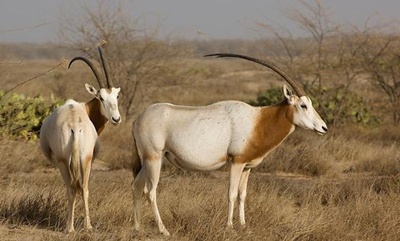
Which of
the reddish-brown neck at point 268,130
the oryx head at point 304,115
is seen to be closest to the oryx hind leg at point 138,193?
the reddish-brown neck at point 268,130

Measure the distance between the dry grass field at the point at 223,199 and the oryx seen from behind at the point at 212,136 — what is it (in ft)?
1.21

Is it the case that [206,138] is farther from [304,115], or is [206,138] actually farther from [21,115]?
[21,115]

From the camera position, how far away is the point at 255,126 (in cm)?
757

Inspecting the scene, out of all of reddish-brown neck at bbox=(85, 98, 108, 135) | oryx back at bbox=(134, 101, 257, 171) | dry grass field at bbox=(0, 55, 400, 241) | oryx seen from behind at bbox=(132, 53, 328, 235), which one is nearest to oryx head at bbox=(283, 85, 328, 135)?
oryx seen from behind at bbox=(132, 53, 328, 235)

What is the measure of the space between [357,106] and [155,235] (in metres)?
14.6

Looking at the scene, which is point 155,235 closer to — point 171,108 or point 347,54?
point 171,108

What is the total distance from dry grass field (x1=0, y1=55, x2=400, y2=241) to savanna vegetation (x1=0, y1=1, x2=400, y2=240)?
0.07 feet

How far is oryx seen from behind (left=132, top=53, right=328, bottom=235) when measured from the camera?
741 cm

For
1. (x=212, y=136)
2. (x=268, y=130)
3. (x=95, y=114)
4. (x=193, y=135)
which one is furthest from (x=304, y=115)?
(x=95, y=114)

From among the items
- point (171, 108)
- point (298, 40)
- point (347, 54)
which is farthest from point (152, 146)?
point (347, 54)

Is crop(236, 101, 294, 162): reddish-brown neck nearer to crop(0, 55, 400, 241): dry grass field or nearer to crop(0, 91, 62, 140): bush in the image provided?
crop(0, 55, 400, 241): dry grass field

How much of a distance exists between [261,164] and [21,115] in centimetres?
457

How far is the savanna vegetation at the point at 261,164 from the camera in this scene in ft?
24.8

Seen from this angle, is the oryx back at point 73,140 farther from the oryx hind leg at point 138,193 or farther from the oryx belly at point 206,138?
the oryx belly at point 206,138
